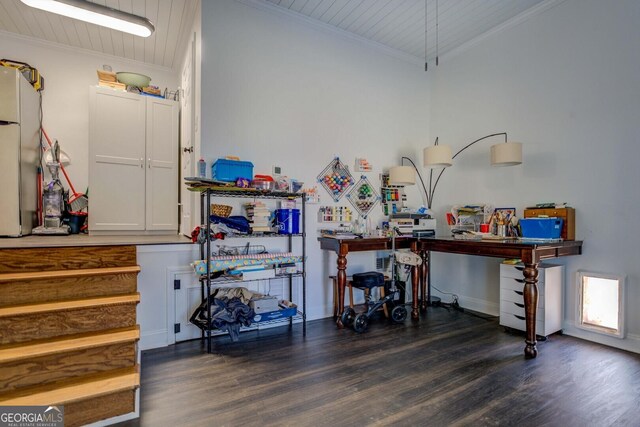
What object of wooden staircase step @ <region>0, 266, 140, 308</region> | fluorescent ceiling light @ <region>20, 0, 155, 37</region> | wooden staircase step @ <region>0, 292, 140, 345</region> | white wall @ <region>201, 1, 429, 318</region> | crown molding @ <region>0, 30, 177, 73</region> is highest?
crown molding @ <region>0, 30, 177, 73</region>

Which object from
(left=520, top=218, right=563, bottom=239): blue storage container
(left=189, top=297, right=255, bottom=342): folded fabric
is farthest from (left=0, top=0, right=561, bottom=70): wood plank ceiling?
(left=189, top=297, right=255, bottom=342): folded fabric

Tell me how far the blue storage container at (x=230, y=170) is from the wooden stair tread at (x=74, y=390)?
1622 mm

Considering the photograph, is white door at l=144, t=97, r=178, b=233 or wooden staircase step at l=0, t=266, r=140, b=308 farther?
white door at l=144, t=97, r=178, b=233

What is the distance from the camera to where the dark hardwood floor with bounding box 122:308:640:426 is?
1751 millimetres

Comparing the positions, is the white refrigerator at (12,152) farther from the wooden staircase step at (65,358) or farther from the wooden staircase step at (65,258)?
the wooden staircase step at (65,358)

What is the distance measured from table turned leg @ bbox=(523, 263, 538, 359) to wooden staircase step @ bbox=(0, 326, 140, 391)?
2845mm

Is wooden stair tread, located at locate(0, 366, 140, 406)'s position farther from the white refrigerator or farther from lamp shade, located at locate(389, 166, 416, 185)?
lamp shade, located at locate(389, 166, 416, 185)

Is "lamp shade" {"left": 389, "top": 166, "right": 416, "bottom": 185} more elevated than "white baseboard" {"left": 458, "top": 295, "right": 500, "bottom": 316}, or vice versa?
"lamp shade" {"left": 389, "top": 166, "right": 416, "bottom": 185}

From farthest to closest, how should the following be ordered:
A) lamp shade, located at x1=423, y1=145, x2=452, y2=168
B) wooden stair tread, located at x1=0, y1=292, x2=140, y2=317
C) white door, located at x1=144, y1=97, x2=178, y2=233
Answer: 1. white door, located at x1=144, y1=97, x2=178, y2=233
2. lamp shade, located at x1=423, y1=145, x2=452, y2=168
3. wooden stair tread, located at x1=0, y1=292, x2=140, y2=317

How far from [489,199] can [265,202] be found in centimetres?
258

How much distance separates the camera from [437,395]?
1.96m

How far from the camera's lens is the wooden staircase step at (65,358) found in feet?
5.57

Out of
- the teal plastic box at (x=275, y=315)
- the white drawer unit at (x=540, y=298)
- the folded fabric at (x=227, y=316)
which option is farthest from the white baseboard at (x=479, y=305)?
the folded fabric at (x=227, y=316)

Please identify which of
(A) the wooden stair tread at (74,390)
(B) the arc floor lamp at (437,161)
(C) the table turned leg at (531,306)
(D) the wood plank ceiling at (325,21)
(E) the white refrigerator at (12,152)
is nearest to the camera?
(A) the wooden stair tread at (74,390)
